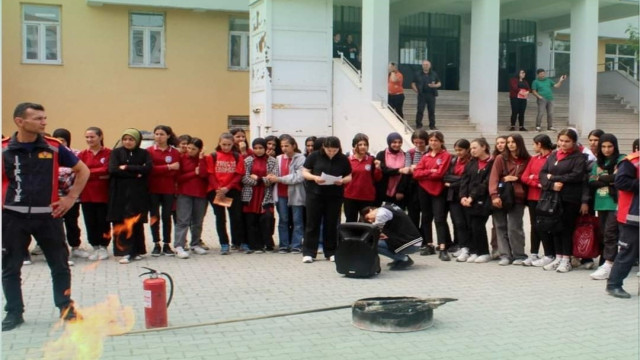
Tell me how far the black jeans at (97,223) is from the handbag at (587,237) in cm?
626

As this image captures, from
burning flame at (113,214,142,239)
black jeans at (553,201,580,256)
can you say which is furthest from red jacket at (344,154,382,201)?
burning flame at (113,214,142,239)

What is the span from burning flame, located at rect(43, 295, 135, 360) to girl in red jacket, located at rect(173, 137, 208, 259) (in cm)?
286

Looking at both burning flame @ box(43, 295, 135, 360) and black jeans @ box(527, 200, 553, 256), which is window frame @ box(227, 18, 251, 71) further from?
burning flame @ box(43, 295, 135, 360)

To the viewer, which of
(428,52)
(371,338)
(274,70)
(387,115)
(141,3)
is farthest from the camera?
(428,52)

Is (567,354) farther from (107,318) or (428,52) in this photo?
(428,52)

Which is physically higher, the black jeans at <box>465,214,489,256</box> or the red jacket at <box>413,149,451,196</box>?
the red jacket at <box>413,149,451,196</box>

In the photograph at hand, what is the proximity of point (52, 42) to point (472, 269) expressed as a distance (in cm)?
1767

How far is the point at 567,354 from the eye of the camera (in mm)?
5742

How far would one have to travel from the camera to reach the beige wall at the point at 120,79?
22578 millimetres

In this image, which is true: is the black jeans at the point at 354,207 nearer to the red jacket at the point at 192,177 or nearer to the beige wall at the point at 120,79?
the red jacket at the point at 192,177

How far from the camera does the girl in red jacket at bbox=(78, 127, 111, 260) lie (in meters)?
10.0

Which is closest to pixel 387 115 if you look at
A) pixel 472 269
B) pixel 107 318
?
pixel 472 269

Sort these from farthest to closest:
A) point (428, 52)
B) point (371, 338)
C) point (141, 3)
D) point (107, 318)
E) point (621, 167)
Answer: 1. point (428, 52)
2. point (141, 3)
3. point (621, 167)
4. point (107, 318)
5. point (371, 338)

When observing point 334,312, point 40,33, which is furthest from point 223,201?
point 40,33
